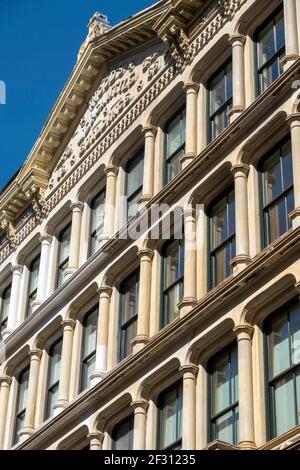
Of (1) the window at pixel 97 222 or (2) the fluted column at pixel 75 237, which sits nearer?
(1) the window at pixel 97 222

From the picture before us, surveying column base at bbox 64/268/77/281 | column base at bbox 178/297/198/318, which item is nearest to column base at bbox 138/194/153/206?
column base at bbox 64/268/77/281

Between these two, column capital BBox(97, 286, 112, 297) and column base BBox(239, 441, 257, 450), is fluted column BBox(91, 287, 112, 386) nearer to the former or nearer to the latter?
column capital BBox(97, 286, 112, 297)

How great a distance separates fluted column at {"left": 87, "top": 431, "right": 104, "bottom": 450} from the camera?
1153 inches

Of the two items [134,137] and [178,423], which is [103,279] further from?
[178,423]

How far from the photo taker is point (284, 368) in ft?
79.2

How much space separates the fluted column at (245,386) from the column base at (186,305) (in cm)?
246

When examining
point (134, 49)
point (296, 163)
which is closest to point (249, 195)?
point (296, 163)

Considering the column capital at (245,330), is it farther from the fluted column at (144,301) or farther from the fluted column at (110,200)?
the fluted column at (110,200)

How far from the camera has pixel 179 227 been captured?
30.1m

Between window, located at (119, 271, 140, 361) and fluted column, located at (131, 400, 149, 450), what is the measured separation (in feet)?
7.60

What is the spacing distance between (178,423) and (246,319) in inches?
121

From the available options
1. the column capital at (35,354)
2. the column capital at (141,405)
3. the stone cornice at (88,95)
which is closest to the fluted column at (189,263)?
the column capital at (141,405)

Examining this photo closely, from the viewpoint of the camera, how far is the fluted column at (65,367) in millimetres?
32125
